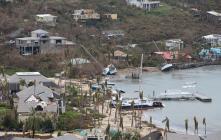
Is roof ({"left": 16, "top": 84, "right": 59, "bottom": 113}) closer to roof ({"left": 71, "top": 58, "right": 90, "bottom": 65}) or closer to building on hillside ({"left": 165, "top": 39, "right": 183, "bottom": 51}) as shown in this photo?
roof ({"left": 71, "top": 58, "right": 90, "bottom": 65})

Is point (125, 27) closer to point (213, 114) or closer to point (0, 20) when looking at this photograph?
point (0, 20)

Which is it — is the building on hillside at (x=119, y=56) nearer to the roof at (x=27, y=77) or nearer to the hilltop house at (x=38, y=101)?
the roof at (x=27, y=77)

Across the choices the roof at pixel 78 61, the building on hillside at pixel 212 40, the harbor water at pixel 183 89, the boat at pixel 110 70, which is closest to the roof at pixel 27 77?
the harbor water at pixel 183 89

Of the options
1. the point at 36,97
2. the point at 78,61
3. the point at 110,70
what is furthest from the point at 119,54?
the point at 36,97

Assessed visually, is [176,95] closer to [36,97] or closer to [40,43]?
[36,97]

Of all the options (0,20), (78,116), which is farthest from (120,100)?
(0,20)
